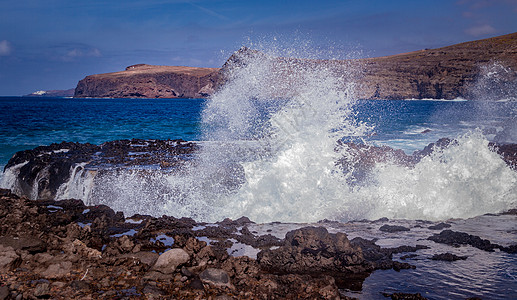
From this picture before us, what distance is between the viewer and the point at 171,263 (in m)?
5.16

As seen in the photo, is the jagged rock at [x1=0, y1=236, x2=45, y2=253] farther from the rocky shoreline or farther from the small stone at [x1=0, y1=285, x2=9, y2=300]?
the small stone at [x1=0, y1=285, x2=9, y2=300]

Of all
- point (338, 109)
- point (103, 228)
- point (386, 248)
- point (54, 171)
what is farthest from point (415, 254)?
point (54, 171)

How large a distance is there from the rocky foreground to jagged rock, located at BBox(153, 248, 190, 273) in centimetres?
1

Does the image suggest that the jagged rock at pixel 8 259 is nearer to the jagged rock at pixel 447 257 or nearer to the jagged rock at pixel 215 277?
the jagged rock at pixel 215 277

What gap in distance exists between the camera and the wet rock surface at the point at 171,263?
459 cm

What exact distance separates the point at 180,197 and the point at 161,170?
2013mm

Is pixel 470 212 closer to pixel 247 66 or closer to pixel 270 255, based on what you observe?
pixel 270 255

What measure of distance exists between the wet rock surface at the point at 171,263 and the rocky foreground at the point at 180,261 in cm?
1

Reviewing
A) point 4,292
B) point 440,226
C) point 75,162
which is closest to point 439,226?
point 440,226

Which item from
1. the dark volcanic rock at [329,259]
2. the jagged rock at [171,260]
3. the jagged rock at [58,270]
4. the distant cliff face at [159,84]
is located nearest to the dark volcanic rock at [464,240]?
the dark volcanic rock at [329,259]

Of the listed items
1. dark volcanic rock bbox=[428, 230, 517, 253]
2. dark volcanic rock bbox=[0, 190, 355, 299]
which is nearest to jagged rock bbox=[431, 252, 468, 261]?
dark volcanic rock bbox=[428, 230, 517, 253]

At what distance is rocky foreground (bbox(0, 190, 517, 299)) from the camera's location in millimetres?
4582

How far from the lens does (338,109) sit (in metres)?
12.0

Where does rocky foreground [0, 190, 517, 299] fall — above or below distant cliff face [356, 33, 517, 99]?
below
